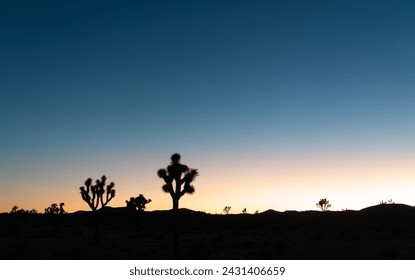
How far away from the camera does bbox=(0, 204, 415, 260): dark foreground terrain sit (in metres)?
22.0

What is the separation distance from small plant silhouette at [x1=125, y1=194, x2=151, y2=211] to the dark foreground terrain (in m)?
1.55

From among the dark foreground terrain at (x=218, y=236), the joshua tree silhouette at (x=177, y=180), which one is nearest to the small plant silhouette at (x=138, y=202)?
the dark foreground terrain at (x=218, y=236)

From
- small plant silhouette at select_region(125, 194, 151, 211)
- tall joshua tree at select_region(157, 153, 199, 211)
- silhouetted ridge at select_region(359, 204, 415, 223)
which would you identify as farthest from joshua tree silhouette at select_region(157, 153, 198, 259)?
silhouetted ridge at select_region(359, 204, 415, 223)

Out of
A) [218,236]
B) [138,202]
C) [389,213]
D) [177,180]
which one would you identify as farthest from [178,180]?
[389,213]

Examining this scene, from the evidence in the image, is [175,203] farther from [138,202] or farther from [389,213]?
[389,213]

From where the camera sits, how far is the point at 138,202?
56.0 meters

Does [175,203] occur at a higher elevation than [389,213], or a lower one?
lower

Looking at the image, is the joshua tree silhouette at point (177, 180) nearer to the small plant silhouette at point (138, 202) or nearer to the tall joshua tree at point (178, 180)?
the tall joshua tree at point (178, 180)

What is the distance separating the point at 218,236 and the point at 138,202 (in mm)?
17632

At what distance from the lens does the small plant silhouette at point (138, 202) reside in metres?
55.8

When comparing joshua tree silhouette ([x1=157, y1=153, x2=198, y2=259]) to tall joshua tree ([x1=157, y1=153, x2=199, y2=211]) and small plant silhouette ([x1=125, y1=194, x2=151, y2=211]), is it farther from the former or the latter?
small plant silhouette ([x1=125, y1=194, x2=151, y2=211])
